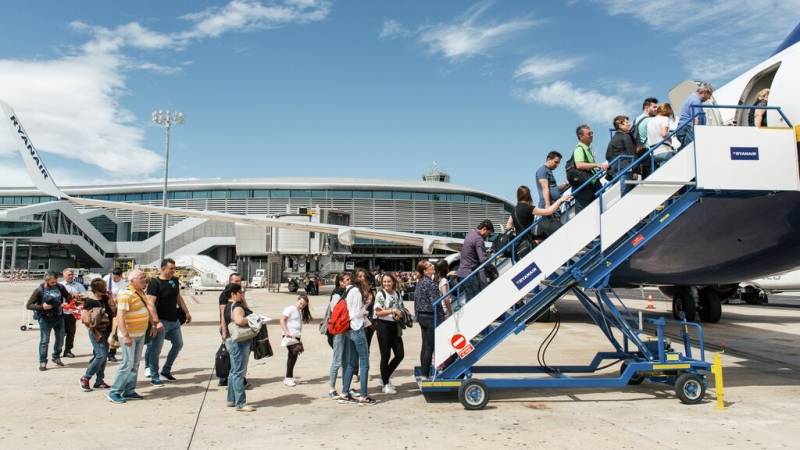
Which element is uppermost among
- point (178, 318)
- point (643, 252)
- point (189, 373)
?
point (643, 252)

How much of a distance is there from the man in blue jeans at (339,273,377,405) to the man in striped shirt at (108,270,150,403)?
291cm

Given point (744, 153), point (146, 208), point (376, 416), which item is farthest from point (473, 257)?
point (146, 208)

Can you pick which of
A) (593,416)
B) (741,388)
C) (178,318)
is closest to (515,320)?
(593,416)

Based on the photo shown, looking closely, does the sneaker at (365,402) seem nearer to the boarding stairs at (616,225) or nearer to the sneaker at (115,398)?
the boarding stairs at (616,225)

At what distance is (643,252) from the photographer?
11.5m

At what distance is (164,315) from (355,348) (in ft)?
11.5

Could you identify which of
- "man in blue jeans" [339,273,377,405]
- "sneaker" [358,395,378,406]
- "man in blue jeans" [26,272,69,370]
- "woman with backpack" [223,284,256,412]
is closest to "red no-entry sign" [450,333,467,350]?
"man in blue jeans" [339,273,377,405]

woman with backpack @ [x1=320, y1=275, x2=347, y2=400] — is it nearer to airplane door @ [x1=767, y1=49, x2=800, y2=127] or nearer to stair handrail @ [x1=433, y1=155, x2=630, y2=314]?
stair handrail @ [x1=433, y1=155, x2=630, y2=314]

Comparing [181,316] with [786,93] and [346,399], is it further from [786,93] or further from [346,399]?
[786,93]

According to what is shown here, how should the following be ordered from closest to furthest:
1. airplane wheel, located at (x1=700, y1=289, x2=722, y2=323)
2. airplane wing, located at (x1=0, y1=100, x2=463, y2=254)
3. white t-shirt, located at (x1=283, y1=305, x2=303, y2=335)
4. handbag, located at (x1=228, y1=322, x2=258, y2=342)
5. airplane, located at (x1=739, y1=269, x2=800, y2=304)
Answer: handbag, located at (x1=228, y1=322, x2=258, y2=342)
white t-shirt, located at (x1=283, y1=305, x2=303, y2=335)
airplane wheel, located at (x1=700, y1=289, x2=722, y2=323)
airplane wing, located at (x1=0, y1=100, x2=463, y2=254)
airplane, located at (x1=739, y1=269, x2=800, y2=304)

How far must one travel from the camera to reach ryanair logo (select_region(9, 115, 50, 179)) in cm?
2080

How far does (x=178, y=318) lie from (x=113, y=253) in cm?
8055

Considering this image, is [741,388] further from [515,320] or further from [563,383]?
[515,320]

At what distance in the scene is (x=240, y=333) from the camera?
22.6 feet
